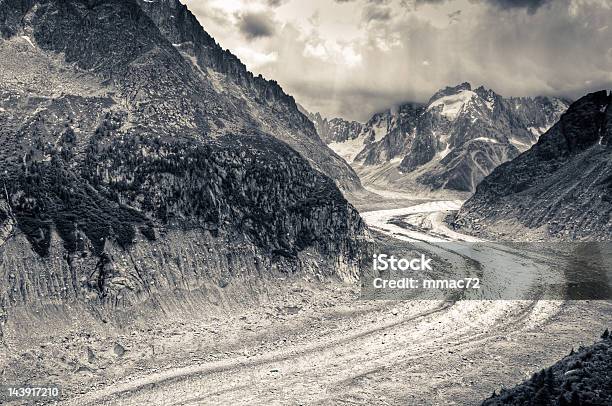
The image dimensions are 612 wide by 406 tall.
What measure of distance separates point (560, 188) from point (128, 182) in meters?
119

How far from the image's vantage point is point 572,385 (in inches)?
1318

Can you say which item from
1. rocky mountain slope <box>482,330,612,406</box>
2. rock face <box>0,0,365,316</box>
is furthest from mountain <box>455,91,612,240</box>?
rocky mountain slope <box>482,330,612,406</box>

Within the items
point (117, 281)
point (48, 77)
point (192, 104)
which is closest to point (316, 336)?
point (117, 281)

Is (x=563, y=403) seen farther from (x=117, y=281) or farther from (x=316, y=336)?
(x=117, y=281)

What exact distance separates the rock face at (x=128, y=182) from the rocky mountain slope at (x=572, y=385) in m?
47.2

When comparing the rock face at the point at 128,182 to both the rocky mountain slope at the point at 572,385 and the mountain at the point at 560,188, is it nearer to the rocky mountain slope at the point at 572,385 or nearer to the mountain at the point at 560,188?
the rocky mountain slope at the point at 572,385

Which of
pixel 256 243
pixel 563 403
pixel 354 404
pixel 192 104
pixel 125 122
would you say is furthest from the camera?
pixel 192 104

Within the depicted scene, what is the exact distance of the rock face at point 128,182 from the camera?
213ft

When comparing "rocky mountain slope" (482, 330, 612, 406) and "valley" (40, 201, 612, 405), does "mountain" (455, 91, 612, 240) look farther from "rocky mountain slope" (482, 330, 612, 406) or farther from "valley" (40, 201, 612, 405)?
"rocky mountain slope" (482, 330, 612, 406)

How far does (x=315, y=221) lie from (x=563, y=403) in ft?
202

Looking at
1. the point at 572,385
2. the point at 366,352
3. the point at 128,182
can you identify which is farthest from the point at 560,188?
the point at 572,385

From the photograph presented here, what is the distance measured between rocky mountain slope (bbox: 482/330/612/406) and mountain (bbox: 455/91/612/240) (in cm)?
9373

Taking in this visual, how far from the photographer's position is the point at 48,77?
316ft

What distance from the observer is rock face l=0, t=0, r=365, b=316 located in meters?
64.9
